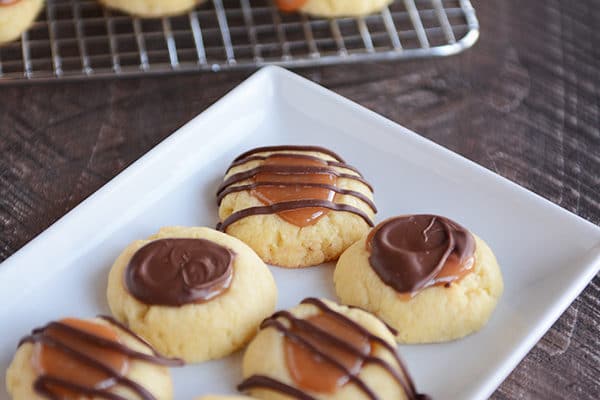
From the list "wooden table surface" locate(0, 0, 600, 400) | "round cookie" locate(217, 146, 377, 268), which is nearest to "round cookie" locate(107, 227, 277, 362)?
"round cookie" locate(217, 146, 377, 268)

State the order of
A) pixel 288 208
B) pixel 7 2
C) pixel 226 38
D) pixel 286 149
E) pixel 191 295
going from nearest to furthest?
pixel 191 295 → pixel 288 208 → pixel 286 149 → pixel 7 2 → pixel 226 38

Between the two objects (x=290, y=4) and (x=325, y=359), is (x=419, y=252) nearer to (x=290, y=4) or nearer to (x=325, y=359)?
(x=325, y=359)

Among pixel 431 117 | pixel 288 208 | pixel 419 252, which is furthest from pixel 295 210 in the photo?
pixel 431 117

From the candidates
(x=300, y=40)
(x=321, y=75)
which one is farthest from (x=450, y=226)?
(x=300, y=40)

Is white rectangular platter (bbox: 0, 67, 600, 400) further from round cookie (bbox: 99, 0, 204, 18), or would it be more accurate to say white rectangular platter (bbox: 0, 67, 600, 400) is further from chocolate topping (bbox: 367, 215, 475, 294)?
round cookie (bbox: 99, 0, 204, 18)

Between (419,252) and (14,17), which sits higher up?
(14,17)

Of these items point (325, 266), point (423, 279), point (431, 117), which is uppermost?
point (423, 279)

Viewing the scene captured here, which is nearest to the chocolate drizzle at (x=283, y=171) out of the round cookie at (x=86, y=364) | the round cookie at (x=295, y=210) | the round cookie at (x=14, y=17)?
the round cookie at (x=295, y=210)
